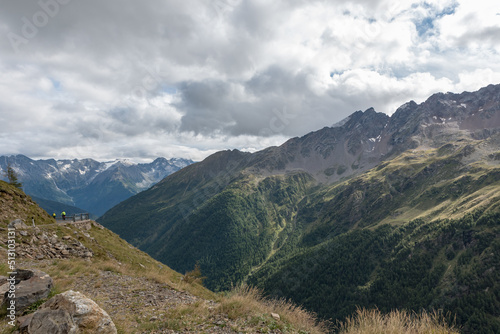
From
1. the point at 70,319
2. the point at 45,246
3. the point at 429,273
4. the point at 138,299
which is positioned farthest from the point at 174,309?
the point at 429,273

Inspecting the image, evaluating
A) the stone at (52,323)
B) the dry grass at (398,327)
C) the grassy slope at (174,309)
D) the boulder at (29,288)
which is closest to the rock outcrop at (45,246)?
the grassy slope at (174,309)

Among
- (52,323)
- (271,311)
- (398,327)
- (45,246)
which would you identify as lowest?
(271,311)

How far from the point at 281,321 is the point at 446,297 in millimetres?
180972

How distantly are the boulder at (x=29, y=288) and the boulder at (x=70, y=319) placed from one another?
316cm

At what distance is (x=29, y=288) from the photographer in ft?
34.2

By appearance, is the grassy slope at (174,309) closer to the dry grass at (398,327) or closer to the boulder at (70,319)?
the boulder at (70,319)

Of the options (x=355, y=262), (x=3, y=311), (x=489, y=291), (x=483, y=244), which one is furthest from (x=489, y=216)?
(x=3, y=311)

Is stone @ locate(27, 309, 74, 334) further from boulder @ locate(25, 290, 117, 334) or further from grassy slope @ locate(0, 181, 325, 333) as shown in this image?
grassy slope @ locate(0, 181, 325, 333)

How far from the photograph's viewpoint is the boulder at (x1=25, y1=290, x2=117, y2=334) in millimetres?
7338

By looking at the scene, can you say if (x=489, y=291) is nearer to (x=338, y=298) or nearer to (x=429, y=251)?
(x=429, y=251)

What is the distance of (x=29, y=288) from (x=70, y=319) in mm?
5267

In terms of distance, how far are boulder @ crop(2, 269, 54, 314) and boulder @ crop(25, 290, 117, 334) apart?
3.16 metres

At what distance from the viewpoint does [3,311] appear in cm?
963

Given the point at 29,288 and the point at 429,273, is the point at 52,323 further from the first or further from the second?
the point at 429,273
